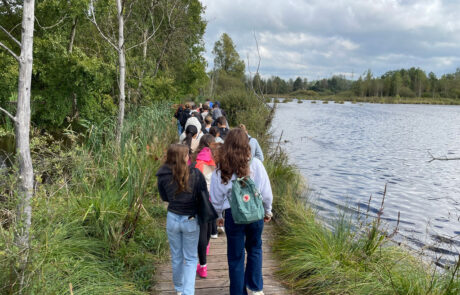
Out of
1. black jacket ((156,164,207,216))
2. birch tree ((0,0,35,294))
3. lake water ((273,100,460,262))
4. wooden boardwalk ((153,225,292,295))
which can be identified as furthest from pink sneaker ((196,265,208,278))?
lake water ((273,100,460,262))

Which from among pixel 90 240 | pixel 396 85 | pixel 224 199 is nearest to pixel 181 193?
pixel 224 199

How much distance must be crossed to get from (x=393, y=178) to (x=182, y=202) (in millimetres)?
11765

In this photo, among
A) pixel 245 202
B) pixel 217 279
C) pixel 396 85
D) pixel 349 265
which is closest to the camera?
pixel 245 202

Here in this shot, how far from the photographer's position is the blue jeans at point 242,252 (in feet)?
10.5

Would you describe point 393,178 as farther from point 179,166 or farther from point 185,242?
point 179,166

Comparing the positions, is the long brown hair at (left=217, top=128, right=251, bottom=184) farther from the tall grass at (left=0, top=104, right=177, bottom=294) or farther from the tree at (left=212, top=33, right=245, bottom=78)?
the tree at (left=212, top=33, right=245, bottom=78)

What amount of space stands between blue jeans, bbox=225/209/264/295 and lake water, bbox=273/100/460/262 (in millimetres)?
1730

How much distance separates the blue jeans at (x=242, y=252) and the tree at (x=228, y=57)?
176 feet

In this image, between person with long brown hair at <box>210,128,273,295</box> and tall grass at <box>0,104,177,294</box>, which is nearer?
tall grass at <box>0,104,177,294</box>

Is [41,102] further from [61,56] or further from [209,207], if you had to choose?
[209,207]

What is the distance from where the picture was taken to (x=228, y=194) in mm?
3229

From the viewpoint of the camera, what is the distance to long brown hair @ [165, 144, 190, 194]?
3169mm

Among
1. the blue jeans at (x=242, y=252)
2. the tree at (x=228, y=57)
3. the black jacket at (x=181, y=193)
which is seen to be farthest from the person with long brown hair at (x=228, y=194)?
the tree at (x=228, y=57)

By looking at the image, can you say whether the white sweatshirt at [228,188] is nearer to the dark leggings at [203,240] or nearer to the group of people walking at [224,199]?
the group of people walking at [224,199]
